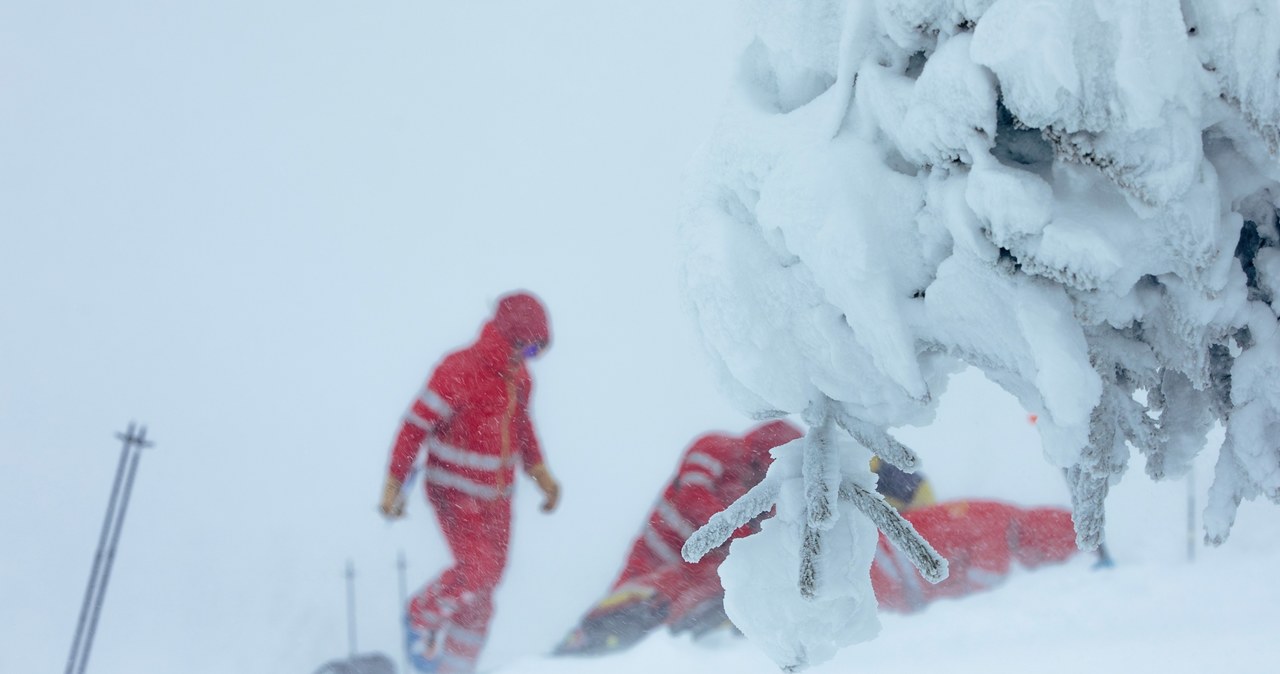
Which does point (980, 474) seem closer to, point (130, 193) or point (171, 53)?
point (130, 193)

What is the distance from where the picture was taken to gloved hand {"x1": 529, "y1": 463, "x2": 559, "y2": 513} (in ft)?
14.8

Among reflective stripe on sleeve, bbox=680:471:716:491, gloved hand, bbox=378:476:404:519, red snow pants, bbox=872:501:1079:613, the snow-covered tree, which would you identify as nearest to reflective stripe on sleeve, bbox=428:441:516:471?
gloved hand, bbox=378:476:404:519

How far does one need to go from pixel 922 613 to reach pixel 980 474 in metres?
5.64

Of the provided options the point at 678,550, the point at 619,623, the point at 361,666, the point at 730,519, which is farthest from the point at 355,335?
the point at 730,519

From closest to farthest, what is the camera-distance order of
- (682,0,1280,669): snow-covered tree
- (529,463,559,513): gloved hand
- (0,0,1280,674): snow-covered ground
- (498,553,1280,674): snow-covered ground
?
(682,0,1280,669): snow-covered tree → (498,553,1280,674): snow-covered ground → (529,463,559,513): gloved hand → (0,0,1280,674): snow-covered ground

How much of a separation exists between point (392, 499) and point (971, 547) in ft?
8.62

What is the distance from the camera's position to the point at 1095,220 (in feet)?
3.86

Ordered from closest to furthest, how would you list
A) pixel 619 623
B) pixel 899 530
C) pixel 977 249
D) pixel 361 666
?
pixel 977 249 → pixel 899 530 → pixel 619 623 → pixel 361 666

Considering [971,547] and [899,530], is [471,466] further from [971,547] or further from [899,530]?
[899,530]

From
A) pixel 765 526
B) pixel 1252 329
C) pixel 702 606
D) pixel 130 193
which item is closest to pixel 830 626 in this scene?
pixel 765 526

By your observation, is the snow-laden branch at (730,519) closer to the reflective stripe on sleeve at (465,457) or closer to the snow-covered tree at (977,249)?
the snow-covered tree at (977,249)

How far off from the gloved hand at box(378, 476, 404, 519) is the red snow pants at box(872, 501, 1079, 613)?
214 cm

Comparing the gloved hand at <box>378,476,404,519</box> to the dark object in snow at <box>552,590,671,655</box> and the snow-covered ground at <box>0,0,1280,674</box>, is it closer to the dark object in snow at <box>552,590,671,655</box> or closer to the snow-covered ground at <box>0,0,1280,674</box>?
the snow-covered ground at <box>0,0,1280,674</box>

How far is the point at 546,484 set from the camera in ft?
14.9
